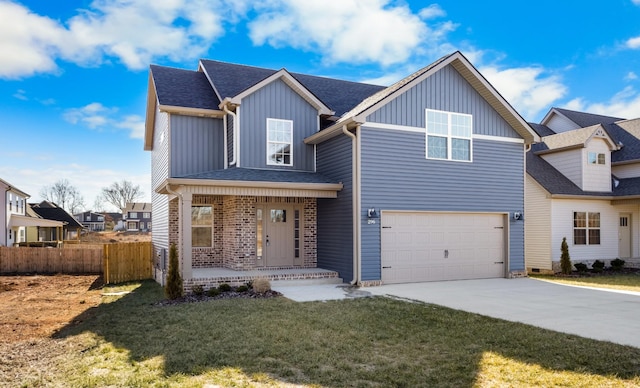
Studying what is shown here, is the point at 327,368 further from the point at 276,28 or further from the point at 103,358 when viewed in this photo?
the point at 276,28

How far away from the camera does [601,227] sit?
19.1 meters

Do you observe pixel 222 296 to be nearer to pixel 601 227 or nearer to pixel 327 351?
pixel 327 351

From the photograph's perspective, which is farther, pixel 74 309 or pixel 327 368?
pixel 74 309

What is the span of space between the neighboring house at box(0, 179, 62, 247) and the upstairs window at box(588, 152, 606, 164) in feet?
107

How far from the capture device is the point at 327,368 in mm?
5695

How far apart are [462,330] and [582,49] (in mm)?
20231

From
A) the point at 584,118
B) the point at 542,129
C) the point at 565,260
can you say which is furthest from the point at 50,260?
the point at 584,118

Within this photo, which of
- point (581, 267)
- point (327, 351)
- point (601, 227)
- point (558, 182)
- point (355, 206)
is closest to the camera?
point (327, 351)

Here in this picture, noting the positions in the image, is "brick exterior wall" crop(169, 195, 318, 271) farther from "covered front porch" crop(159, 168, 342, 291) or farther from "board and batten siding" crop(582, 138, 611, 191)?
"board and batten siding" crop(582, 138, 611, 191)

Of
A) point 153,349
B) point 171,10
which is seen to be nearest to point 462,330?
point 153,349

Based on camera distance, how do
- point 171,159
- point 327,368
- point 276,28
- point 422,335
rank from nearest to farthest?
point 327,368 < point 422,335 < point 171,159 < point 276,28

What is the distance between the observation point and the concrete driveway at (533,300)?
777 centimetres

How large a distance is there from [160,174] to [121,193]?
246 ft

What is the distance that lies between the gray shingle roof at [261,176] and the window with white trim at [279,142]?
0.53 metres
